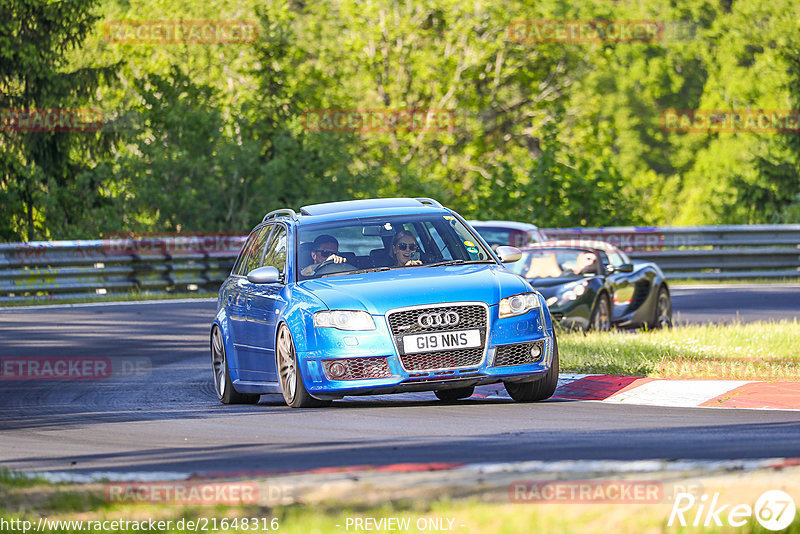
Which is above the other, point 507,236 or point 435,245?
point 435,245

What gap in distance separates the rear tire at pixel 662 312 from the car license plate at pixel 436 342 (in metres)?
9.50

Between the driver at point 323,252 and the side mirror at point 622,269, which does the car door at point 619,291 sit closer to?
the side mirror at point 622,269

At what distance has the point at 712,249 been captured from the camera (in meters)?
31.4

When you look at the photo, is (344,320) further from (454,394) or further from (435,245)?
(454,394)

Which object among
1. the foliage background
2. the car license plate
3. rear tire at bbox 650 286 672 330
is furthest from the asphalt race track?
the foliage background

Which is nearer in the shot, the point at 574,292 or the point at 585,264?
the point at 574,292

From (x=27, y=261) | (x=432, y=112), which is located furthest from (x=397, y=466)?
(x=432, y=112)

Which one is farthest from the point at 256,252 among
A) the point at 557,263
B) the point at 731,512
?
the point at 731,512

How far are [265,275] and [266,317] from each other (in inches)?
13.5

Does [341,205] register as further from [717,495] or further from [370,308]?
[717,495]

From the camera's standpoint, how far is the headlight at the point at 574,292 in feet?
59.3

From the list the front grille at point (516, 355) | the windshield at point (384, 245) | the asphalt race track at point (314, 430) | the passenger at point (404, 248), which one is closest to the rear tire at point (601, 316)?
the asphalt race track at point (314, 430)

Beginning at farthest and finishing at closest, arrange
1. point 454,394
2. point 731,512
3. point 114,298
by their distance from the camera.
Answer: point 114,298, point 454,394, point 731,512

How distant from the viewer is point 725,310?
22500mm
